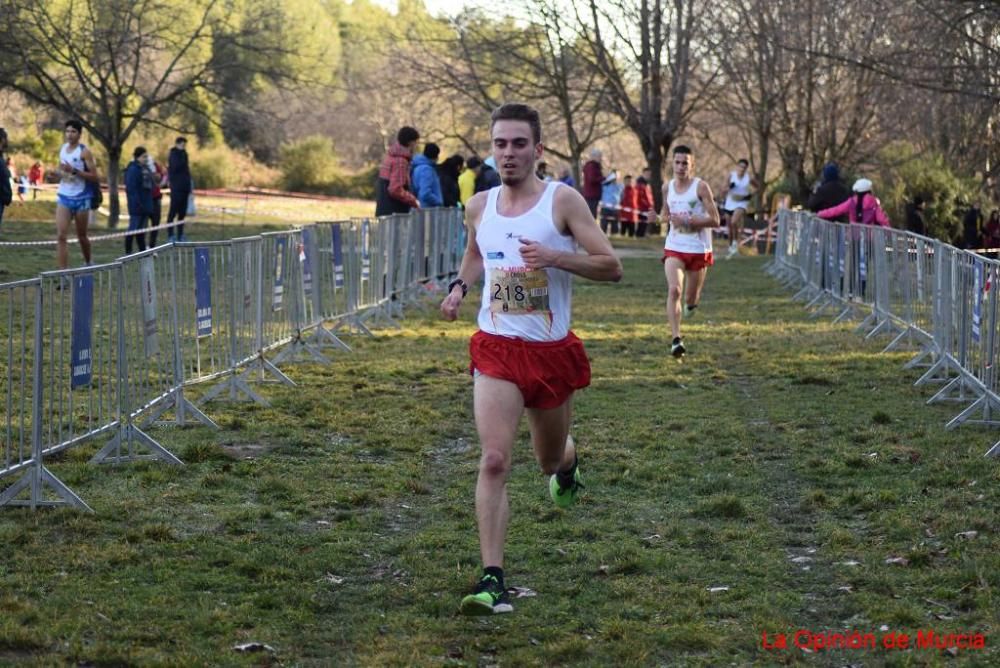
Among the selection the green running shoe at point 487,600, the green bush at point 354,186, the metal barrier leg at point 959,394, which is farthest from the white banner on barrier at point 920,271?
the green bush at point 354,186

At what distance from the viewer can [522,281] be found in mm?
6188

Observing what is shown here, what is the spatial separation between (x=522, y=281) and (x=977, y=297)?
5457 millimetres

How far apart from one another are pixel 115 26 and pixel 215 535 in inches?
1123

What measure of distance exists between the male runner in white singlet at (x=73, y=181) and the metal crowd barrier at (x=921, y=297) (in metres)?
8.74

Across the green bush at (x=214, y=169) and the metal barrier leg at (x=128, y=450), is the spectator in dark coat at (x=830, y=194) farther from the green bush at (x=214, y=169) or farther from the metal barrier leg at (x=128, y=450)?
the green bush at (x=214, y=169)

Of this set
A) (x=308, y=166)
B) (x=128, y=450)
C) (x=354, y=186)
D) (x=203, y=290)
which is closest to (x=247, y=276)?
(x=203, y=290)

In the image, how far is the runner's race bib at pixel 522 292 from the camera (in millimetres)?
6191

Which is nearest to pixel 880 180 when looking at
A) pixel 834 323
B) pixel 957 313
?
pixel 834 323

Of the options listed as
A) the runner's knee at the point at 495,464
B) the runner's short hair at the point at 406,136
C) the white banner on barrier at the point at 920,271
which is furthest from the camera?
the runner's short hair at the point at 406,136

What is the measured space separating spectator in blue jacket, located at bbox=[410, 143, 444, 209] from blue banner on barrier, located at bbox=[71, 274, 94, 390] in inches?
492

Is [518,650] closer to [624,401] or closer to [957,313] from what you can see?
[624,401]

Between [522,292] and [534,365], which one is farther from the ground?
[522,292]

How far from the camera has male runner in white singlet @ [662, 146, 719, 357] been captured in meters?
14.0

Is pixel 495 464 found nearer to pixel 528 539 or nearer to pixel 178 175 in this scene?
pixel 528 539
